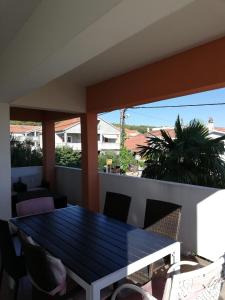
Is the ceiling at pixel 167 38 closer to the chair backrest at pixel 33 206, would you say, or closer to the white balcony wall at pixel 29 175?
the chair backrest at pixel 33 206

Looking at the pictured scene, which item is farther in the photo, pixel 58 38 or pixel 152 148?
pixel 152 148

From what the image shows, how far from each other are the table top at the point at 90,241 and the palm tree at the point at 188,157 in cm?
181

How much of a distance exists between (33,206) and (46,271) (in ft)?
5.48

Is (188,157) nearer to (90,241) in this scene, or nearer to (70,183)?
(90,241)

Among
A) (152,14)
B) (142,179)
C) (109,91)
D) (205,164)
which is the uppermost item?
(109,91)

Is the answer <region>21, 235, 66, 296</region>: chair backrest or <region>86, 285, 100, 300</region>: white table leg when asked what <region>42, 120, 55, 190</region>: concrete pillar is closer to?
<region>21, 235, 66, 296</region>: chair backrest

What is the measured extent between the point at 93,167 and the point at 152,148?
52.7 inches

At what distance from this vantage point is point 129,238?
2277mm

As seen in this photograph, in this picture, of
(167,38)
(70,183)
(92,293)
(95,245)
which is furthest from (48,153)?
(92,293)

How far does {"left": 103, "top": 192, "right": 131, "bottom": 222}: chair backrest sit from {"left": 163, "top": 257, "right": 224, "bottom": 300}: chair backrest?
66.1 inches

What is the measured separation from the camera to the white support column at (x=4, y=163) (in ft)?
13.4

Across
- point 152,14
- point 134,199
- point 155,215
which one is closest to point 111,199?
point 155,215

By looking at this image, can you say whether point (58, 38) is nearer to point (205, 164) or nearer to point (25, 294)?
point (25, 294)

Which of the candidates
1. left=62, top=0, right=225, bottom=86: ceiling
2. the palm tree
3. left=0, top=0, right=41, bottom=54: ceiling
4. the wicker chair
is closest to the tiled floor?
the wicker chair
